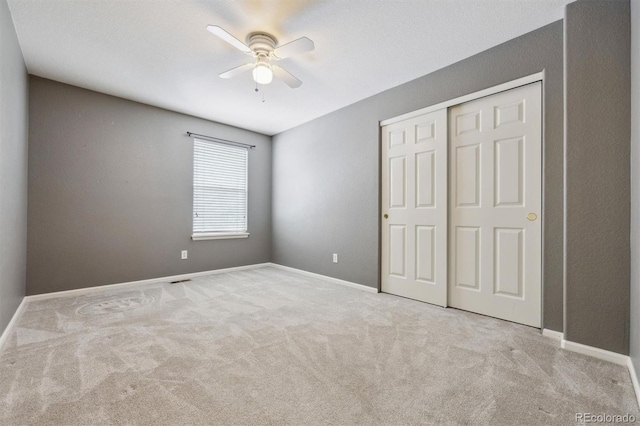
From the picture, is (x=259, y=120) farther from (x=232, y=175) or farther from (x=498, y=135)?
(x=498, y=135)

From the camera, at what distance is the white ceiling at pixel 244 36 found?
215cm

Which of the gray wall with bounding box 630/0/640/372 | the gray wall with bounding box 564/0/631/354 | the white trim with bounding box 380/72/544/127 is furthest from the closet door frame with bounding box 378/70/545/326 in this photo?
the gray wall with bounding box 630/0/640/372

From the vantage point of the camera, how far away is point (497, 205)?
264 cm

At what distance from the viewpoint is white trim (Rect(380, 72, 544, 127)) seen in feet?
7.92

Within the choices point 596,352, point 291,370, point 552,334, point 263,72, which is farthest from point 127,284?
point 596,352

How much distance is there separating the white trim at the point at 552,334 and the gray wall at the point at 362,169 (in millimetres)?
31

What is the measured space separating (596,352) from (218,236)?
4543 mm

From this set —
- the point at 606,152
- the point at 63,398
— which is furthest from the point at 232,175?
the point at 606,152

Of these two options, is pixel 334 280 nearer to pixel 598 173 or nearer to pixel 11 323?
pixel 598 173

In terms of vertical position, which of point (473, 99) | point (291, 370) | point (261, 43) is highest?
point (261, 43)

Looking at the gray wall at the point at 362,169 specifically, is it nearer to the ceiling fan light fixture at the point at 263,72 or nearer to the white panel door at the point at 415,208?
the white panel door at the point at 415,208

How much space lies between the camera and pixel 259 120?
183 inches

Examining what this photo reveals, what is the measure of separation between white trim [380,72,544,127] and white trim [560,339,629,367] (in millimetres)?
2078

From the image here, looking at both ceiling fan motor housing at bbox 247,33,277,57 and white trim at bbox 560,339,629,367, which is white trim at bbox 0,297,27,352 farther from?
white trim at bbox 560,339,629,367
